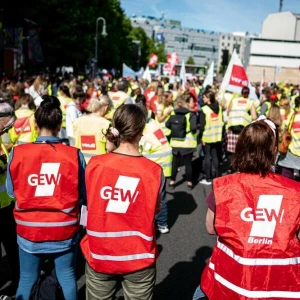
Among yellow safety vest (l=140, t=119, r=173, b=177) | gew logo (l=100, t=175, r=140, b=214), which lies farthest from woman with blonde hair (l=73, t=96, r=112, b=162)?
gew logo (l=100, t=175, r=140, b=214)

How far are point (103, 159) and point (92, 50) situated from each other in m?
40.5

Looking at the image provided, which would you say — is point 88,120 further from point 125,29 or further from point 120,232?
point 125,29

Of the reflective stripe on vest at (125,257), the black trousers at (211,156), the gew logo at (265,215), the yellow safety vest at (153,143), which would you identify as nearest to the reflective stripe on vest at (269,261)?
the gew logo at (265,215)

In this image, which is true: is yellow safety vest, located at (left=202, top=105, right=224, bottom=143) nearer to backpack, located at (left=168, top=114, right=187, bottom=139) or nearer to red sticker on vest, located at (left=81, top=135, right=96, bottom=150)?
backpack, located at (left=168, top=114, right=187, bottom=139)

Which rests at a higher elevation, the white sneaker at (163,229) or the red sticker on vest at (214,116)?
the red sticker on vest at (214,116)

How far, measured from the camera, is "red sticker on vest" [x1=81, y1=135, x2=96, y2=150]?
16.4 feet

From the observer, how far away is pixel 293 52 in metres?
64.4

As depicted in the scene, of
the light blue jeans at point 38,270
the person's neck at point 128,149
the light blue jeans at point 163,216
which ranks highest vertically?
the person's neck at point 128,149

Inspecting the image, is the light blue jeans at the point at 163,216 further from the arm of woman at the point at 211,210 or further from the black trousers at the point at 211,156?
the arm of woman at the point at 211,210

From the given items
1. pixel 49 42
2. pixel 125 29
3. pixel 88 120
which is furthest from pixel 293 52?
pixel 88 120

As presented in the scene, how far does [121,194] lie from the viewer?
2668 mm

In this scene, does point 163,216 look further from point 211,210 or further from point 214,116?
point 211,210

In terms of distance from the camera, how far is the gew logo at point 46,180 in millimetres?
3035

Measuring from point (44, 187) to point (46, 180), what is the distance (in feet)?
0.17
